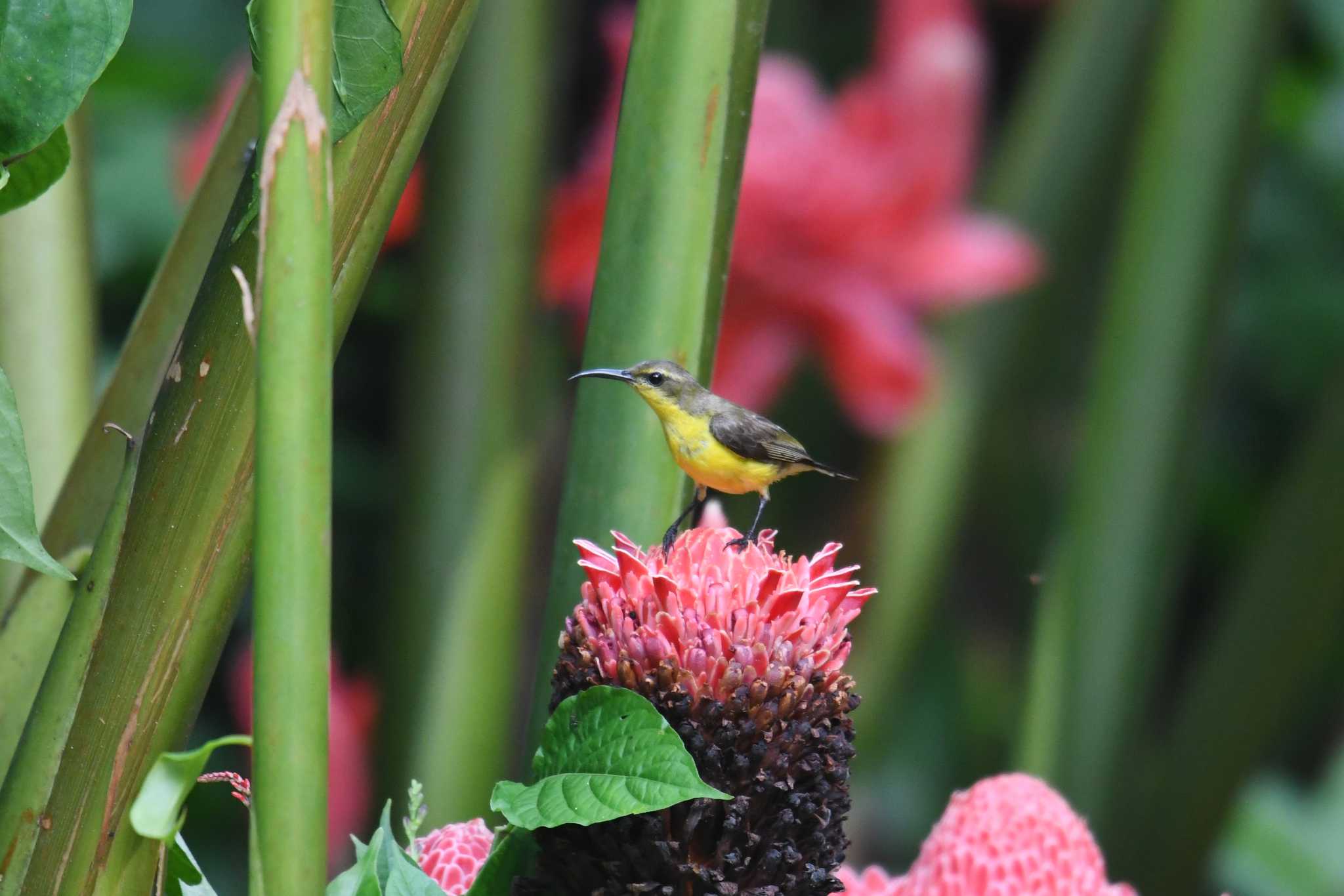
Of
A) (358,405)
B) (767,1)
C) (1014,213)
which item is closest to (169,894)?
(767,1)

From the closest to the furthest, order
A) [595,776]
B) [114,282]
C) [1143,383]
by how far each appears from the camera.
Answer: [595,776] < [1143,383] < [114,282]

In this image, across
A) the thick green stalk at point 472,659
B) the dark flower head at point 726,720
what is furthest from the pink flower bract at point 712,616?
the thick green stalk at point 472,659

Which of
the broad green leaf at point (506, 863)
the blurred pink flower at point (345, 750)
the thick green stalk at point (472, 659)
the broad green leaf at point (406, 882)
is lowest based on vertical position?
the blurred pink flower at point (345, 750)

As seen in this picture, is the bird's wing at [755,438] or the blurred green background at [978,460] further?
the blurred green background at [978,460]

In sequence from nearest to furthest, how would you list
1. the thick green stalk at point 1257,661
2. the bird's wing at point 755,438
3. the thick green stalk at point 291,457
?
1. the thick green stalk at point 291,457
2. the bird's wing at point 755,438
3. the thick green stalk at point 1257,661

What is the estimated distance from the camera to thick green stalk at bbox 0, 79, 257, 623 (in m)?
0.24

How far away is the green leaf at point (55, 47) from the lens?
160mm

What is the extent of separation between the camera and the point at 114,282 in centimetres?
80

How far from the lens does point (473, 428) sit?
1.66ft

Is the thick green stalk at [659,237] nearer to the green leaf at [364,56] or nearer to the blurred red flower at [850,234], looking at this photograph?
the green leaf at [364,56]

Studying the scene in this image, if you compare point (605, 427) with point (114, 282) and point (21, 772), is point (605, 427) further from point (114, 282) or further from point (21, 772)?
point (114, 282)

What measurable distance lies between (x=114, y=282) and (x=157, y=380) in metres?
0.60

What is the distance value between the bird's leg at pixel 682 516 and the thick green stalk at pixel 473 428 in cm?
26

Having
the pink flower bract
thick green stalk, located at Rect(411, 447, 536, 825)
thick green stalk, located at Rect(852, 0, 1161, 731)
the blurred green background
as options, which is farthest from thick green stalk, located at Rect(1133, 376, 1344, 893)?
the pink flower bract
